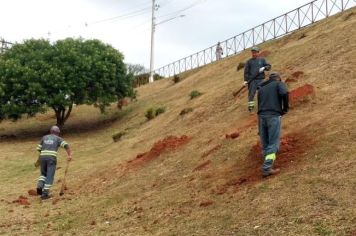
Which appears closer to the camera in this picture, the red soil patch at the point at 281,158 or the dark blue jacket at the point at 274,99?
the dark blue jacket at the point at 274,99

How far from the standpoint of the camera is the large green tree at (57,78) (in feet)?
133

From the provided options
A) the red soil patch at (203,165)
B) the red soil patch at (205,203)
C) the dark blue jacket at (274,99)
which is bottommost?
the red soil patch at (205,203)

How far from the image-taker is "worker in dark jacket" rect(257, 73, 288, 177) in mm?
12117

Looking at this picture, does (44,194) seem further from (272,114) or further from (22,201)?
A: (272,114)

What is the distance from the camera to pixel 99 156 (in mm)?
26016

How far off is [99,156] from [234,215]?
16188 mm

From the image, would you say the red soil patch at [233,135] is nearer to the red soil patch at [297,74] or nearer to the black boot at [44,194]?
the black boot at [44,194]

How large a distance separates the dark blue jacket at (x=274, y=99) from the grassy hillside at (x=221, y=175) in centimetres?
132

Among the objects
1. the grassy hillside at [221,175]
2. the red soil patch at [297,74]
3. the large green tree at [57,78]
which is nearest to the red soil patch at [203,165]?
the grassy hillside at [221,175]

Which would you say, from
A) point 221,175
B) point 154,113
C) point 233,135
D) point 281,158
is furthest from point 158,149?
point 154,113

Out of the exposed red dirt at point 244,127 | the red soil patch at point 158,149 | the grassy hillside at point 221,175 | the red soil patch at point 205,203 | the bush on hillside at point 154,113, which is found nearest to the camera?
the grassy hillside at point 221,175

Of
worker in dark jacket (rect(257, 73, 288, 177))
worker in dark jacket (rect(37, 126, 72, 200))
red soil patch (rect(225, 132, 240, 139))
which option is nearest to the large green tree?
worker in dark jacket (rect(37, 126, 72, 200))

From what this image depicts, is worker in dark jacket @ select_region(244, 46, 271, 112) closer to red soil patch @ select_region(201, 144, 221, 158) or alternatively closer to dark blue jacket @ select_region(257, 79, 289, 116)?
red soil patch @ select_region(201, 144, 221, 158)

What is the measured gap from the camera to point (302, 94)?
61.3 ft
